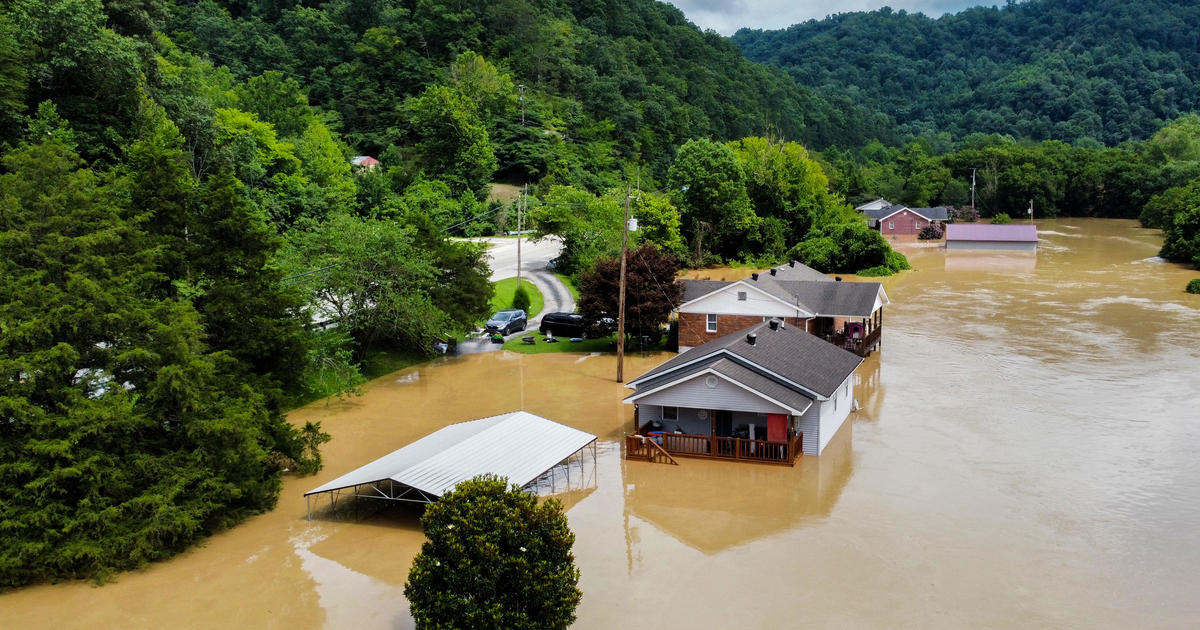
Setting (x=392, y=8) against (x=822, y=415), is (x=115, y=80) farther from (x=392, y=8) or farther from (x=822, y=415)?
(x=392, y=8)

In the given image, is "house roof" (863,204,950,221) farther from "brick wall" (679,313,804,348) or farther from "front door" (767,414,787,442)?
"front door" (767,414,787,442)

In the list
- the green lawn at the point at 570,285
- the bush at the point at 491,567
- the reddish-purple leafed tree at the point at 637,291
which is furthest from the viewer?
the green lawn at the point at 570,285

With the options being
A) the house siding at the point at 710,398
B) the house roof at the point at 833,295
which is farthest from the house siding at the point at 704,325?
the house siding at the point at 710,398

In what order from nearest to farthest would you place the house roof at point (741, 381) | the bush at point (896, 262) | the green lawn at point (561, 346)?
the house roof at point (741, 381) < the green lawn at point (561, 346) < the bush at point (896, 262)

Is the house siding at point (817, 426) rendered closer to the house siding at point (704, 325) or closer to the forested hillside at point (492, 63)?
the house siding at point (704, 325)

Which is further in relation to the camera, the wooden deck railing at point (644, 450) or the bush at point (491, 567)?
the wooden deck railing at point (644, 450)

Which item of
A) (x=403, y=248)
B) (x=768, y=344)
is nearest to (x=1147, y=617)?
(x=768, y=344)

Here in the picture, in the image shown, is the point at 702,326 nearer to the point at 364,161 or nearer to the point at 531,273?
the point at 531,273
